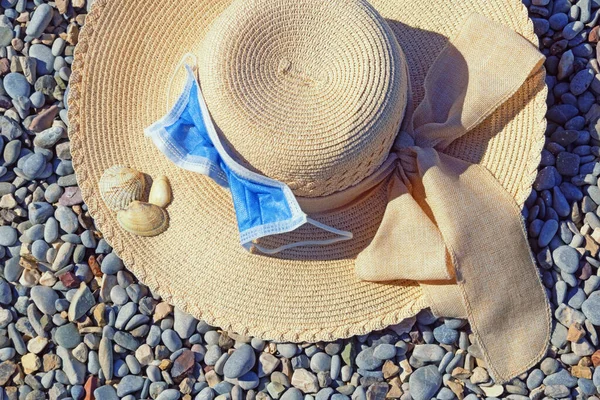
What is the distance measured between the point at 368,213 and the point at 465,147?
1.26 feet

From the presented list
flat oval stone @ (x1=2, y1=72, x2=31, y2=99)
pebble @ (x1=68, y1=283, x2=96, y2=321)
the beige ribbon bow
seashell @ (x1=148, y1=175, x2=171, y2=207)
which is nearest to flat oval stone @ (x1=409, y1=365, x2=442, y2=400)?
the beige ribbon bow

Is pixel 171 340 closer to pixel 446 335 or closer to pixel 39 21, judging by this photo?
pixel 446 335

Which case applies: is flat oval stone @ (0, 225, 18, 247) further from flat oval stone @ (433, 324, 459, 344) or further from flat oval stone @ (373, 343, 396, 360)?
flat oval stone @ (433, 324, 459, 344)

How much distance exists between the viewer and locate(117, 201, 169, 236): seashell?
2.21 m

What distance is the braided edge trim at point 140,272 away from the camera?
227 centimetres

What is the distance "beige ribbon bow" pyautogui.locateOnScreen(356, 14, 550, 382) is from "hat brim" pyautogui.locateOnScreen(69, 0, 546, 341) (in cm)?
8

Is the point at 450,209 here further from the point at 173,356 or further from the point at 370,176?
the point at 173,356

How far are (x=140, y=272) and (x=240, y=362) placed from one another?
1.49 ft

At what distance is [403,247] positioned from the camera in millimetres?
2172

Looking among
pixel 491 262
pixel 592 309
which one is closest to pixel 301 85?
pixel 491 262

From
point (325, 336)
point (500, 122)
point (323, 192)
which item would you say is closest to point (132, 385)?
point (325, 336)

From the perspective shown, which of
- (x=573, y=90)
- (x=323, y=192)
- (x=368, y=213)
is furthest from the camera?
(x=573, y=90)

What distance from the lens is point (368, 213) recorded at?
2.28 m

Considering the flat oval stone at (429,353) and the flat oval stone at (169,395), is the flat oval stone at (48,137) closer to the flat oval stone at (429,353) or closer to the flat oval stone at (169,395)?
the flat oval stone at (169,395)
